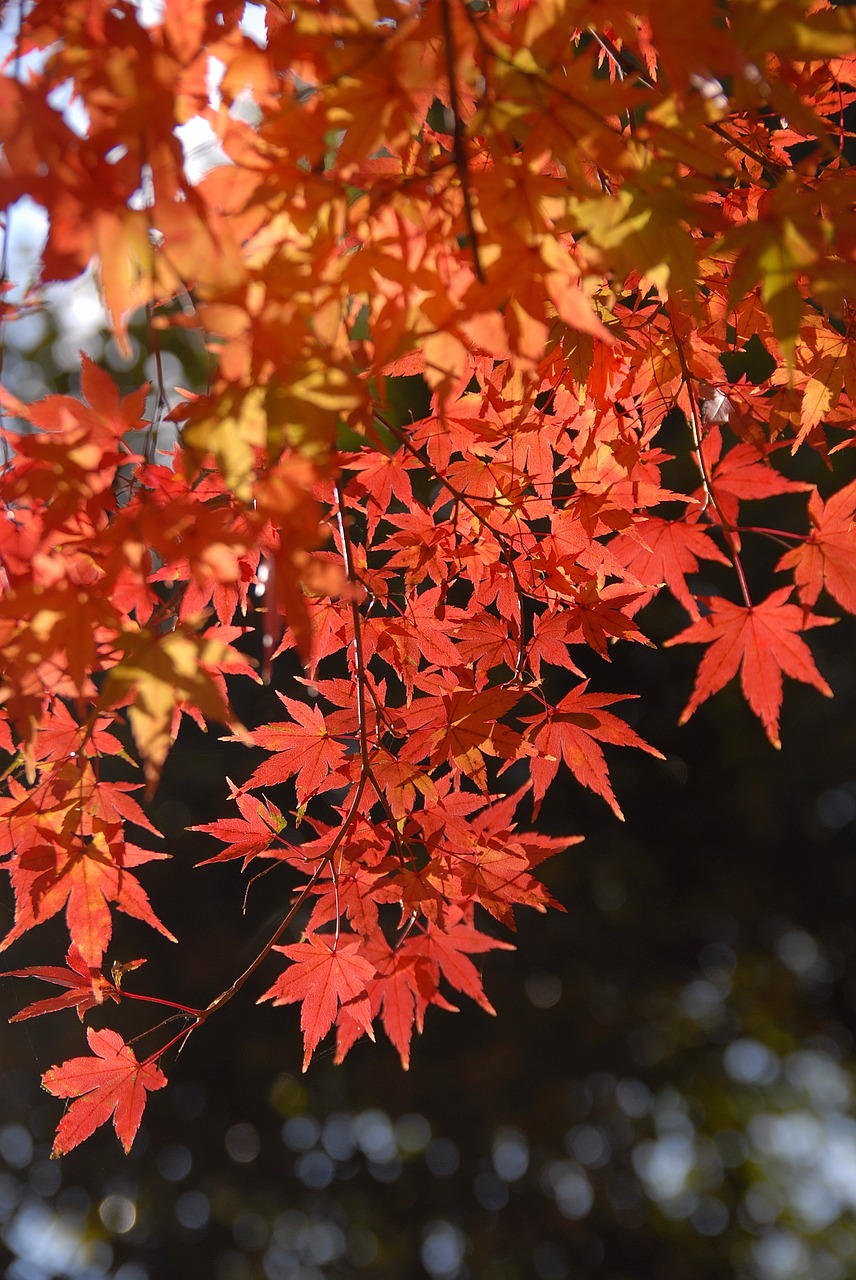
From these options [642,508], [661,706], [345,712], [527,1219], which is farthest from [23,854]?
[527,1219]

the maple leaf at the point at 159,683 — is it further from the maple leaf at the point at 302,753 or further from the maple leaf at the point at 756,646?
the maple leaf at the point at 756,646

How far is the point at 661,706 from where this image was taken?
5.34m

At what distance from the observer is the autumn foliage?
703 millimetres

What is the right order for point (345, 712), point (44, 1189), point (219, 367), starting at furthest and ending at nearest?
point (44, 1189)
point (345, 712)
point (219, 367)

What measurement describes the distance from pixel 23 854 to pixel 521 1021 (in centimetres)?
462

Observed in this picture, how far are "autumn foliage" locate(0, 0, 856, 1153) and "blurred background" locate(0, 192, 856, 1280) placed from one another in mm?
3620

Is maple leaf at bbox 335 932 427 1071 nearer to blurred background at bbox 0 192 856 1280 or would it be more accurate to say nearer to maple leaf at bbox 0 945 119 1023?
maple leaf at bbox 0 945 119 1023

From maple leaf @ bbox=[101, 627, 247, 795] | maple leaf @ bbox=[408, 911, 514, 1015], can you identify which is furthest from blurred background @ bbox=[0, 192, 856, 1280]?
maple leaf @ bbox=[101, 627, 247, 795]

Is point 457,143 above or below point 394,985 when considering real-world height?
above

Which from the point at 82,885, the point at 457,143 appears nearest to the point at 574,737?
the point at 82,885

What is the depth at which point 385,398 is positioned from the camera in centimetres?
105

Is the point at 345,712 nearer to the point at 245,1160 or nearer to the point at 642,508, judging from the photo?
the point at 642,508

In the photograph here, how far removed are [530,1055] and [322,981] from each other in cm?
452

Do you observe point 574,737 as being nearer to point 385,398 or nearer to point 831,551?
point 831,551
